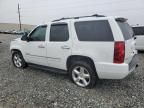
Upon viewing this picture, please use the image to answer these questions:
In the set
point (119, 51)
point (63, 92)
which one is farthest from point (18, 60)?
point (119, 51)

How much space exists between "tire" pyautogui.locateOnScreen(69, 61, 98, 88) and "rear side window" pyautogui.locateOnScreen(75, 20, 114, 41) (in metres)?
0.67

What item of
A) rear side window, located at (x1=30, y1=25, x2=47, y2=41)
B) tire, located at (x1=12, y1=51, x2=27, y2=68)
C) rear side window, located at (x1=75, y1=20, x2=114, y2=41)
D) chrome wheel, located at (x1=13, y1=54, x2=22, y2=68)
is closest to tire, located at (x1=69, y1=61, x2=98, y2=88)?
rear side window, located at (x1=75, y1=20, x2=114, y2=41)

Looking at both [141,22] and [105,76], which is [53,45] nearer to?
[105,76]

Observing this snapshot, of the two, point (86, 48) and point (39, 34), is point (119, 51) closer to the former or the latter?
point (86, 48)

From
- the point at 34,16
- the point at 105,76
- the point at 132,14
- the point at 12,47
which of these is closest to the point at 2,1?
the point at 34,16

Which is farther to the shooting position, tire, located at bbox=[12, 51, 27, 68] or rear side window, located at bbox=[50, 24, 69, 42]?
tire, located at bbox=[12, 51, 27, 68]

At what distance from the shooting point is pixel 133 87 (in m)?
4.69

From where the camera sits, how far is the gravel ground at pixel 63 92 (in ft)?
13.0

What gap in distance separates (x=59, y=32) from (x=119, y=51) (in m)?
1.85

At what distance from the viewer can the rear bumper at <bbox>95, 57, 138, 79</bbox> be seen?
4.00 m

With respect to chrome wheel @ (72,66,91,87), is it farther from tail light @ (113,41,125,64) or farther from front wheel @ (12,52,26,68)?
front wheel @ (12,52,26,68)

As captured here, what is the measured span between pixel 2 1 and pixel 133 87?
22.5 m

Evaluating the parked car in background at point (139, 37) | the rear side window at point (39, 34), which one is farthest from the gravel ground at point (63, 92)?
the parked car in background at point (139, 37)

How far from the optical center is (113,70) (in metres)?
4.06
